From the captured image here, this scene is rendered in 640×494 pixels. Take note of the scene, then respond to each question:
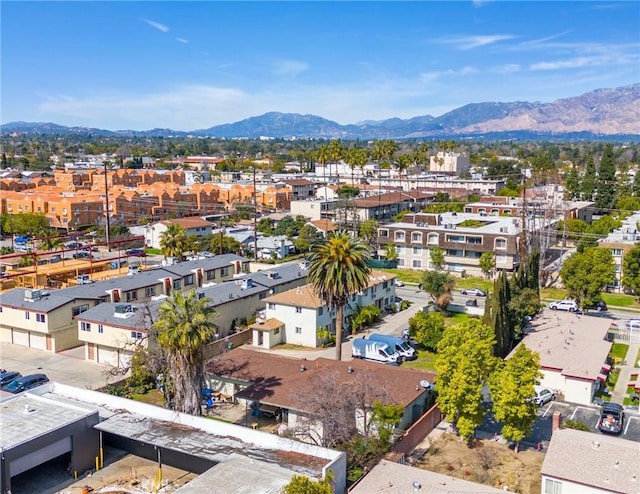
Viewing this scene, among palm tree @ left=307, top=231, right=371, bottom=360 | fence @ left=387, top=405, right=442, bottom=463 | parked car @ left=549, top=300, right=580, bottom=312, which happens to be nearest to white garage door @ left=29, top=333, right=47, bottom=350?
palm tree @ left=307, top=231, right=371, bottom=360

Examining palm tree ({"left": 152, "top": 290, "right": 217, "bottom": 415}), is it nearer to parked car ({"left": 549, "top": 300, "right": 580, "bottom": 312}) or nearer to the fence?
the fence

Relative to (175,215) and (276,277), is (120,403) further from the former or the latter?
(175,215)


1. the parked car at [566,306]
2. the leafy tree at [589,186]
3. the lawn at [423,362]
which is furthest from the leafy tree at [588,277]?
the leafy tree at [589,186]

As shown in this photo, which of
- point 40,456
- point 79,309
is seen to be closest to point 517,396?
point 40,456

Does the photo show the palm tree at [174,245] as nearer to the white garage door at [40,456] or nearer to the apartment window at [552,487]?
the white garage door at [40,456]

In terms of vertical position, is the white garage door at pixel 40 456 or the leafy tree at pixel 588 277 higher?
the leafy tree at pixel 588 277

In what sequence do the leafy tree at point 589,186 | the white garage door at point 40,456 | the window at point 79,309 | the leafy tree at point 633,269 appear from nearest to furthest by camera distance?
1. the white garage door at point 40,456
2. the window at point 79,309
3. the leafy tree at point 633,269
4. the leafy tree at point 589,186
